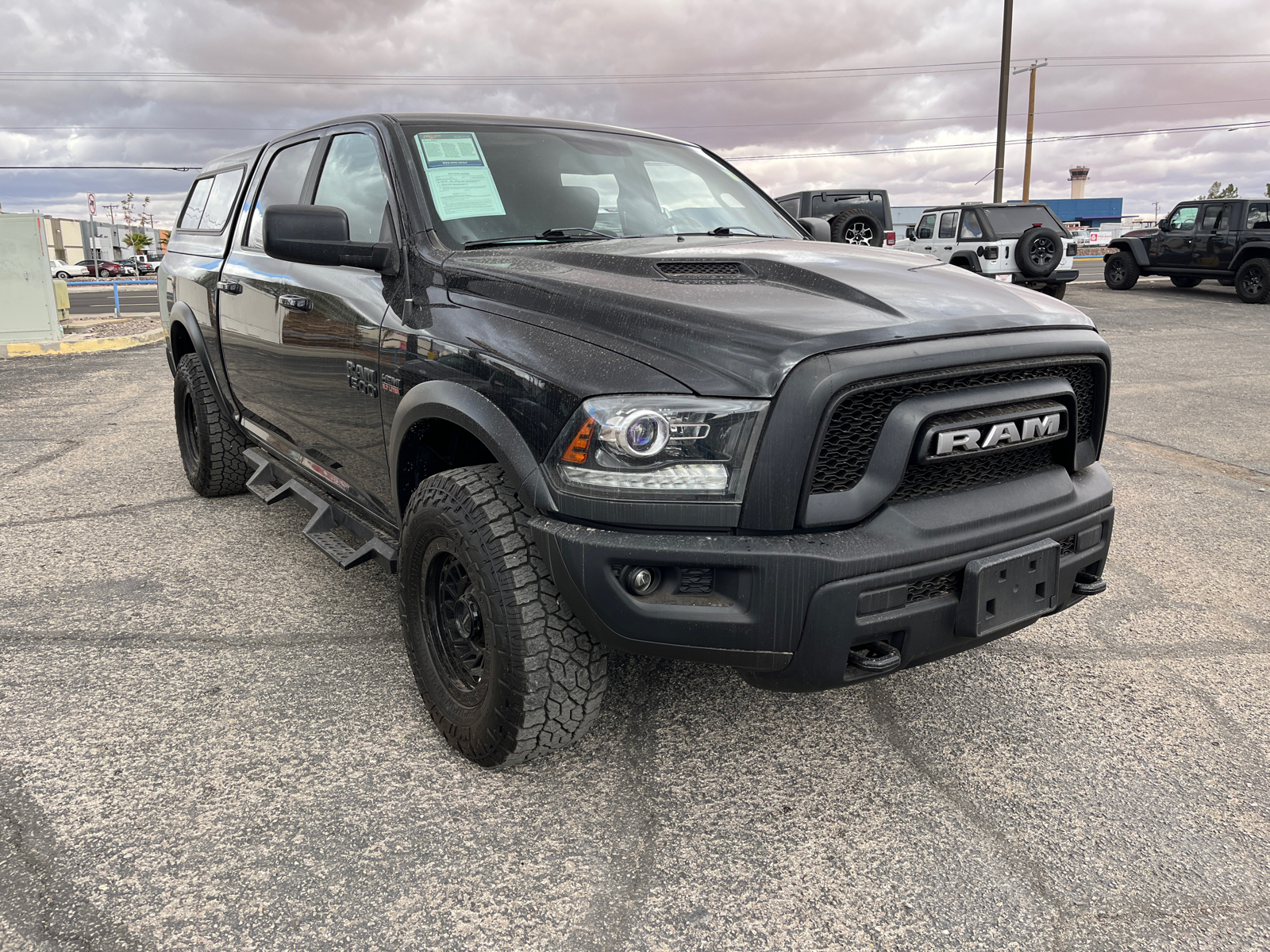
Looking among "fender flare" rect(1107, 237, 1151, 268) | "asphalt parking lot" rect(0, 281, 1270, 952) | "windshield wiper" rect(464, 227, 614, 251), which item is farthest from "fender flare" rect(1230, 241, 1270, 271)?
"windshield wiper" rect(464, 227, 614, 251)

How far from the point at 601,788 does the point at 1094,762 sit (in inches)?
A: 53.3

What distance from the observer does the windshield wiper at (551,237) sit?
284 centimetres

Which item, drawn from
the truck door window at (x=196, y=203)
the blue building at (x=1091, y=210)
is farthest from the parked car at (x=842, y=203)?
the blue building at (x=1091, y=210)

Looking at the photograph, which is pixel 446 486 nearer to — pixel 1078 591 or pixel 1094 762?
pixel 1078 591

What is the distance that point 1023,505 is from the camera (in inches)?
89.7

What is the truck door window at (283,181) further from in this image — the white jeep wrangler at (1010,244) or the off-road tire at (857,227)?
the white jeep wrangler at (1010,244)

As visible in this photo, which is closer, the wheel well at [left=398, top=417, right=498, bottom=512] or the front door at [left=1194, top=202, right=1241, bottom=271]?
the wheel well at [left=398, top=417, right=498, bottom=512]

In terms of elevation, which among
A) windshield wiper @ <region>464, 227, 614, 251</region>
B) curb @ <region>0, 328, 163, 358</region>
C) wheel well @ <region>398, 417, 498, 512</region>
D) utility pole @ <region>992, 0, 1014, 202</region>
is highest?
utility pole @ <region>992, 0, 1014, 202</region>

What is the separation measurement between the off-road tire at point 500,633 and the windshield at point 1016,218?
50.6ft

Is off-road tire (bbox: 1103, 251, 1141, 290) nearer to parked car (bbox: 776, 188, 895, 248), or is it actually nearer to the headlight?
parked car (bbox: 776, 188, 895, 248)

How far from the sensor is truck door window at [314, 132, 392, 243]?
3035mm

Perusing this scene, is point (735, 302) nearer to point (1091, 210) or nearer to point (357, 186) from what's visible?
point (357, 186)

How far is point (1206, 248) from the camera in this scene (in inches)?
681

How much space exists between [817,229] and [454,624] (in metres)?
2.23
